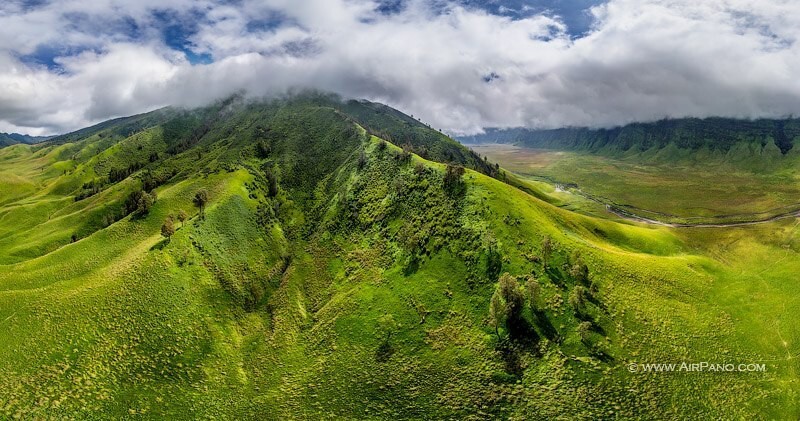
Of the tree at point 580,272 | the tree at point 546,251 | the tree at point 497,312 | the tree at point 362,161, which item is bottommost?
the tree at point 497,312

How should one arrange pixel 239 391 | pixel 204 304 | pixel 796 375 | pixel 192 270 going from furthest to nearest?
1. pixel 192 270
2. pixel 204 304
3. pixel 239 391
4. pixel 796 375

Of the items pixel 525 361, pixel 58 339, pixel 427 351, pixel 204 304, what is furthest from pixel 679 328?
pixel 58 339

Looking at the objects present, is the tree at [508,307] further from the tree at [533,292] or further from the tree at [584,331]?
the tree at [584,331]

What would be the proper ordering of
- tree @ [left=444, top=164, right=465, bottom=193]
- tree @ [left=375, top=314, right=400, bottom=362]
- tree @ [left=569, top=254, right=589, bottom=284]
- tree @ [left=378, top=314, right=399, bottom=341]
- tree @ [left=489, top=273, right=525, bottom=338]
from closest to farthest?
tree @ [left=489, top=273, right=525, bottom=338]
tree @ [left=375, top=314, right=400, bottom=362]
tree @ [left=378, top=314, right=399, bottom=341]
tree @ [left=569, top=254, right=589, bottom=284]
tree @ [left=444, top=164, right=465, bottom=193]

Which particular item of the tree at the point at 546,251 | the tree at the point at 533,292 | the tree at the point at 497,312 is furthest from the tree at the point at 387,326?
the tree at the point at 546,251

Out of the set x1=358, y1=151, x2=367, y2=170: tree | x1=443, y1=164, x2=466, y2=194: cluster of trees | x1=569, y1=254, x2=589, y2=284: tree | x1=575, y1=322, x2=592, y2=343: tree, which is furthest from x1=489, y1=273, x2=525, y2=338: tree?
x1=358, y1=151, x2=367, y2=170: tree

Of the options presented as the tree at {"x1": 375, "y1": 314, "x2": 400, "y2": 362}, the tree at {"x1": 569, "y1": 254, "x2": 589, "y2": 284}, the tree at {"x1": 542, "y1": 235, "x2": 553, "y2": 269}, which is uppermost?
the tree at {"x1": 542, "y1": 235, "x2": 553, "y2": 269}

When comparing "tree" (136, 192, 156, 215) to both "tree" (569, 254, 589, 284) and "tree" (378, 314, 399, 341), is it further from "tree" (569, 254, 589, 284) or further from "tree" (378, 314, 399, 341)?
"tree" (569, 254, 589, 284)

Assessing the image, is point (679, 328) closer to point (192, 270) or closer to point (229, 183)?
point (192, 270)
